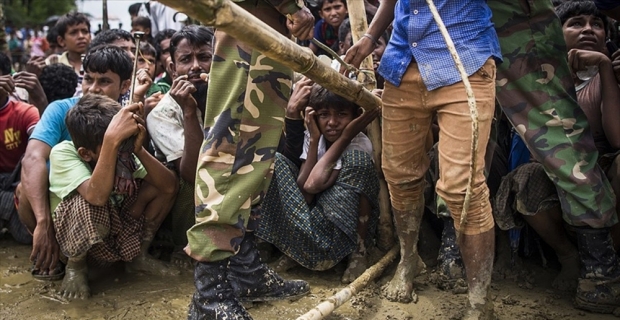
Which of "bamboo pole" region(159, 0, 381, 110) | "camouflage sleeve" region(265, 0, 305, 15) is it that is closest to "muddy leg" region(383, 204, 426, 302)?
"bamboo pole" region(159, 0, 381, 110)

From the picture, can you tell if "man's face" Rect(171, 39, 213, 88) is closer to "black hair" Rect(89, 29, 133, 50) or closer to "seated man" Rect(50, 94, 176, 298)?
"seated man" Rect(50, 94, 176, 298)

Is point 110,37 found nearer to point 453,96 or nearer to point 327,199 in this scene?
point 327,199

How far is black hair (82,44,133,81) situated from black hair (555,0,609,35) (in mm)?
2500

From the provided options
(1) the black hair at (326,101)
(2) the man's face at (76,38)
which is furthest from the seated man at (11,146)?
(1) the black hair at (326,101)

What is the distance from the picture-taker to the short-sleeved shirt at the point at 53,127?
10.7 feet

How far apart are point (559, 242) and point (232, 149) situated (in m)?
1.68

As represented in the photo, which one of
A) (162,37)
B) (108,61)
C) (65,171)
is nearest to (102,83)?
(108,61)

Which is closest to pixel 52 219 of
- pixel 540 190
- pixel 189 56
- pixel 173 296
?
pixel 173 296

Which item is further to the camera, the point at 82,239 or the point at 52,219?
the point at 52,219

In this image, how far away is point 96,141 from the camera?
9.57 ft

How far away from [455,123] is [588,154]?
742mm

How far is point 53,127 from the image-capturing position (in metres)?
3.30

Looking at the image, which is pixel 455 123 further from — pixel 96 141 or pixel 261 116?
pixel 96 141

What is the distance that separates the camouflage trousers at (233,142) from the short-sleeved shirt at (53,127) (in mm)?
1545
